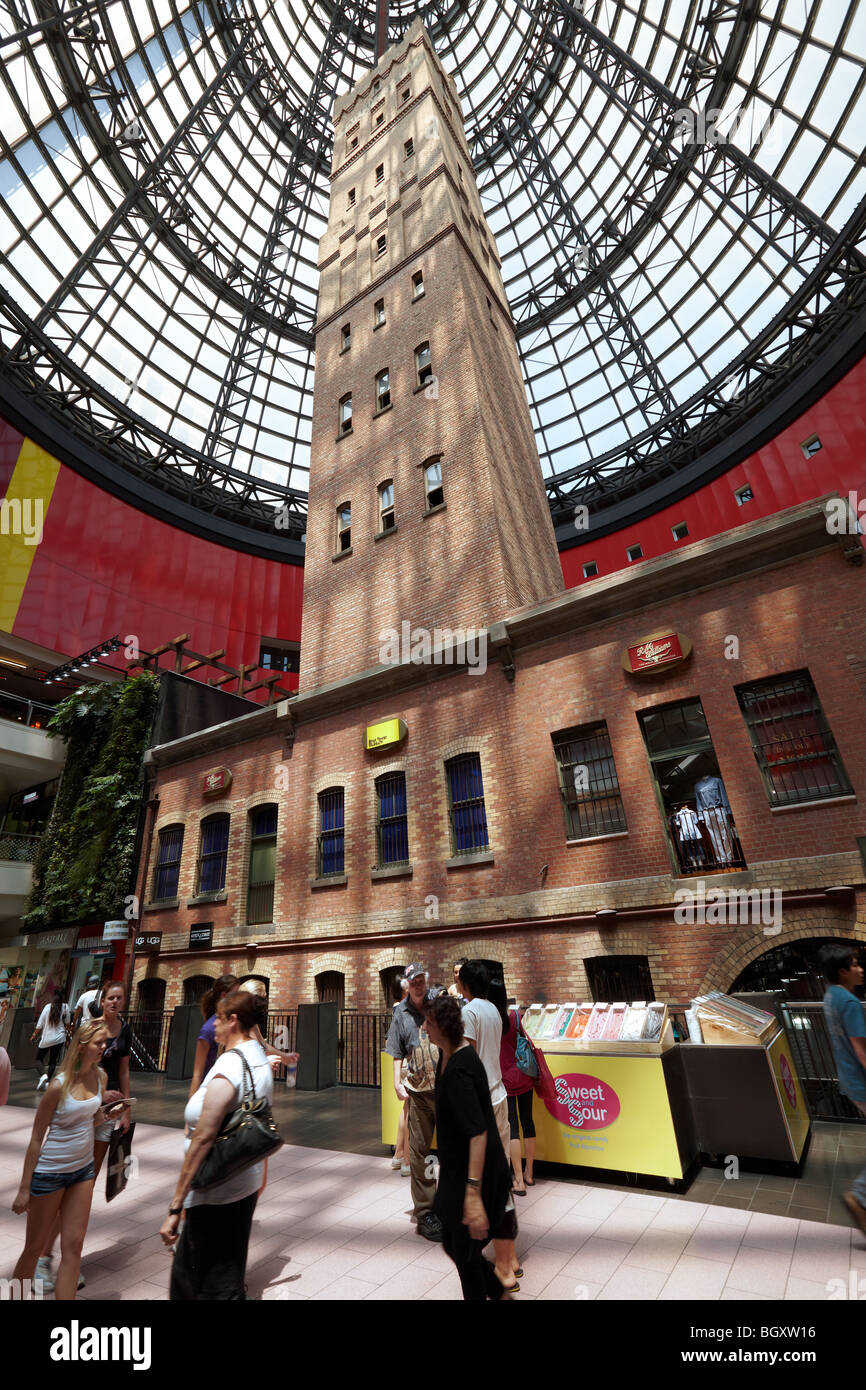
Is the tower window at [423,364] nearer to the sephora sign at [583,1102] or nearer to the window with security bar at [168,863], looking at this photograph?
the window with security bar at [168,863]

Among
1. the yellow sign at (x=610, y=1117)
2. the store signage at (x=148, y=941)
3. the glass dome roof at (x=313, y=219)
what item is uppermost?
the glass dome roof at (x=313, y=219)

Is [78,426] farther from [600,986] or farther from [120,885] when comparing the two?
[600,986]

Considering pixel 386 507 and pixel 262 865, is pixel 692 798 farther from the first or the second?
pixel 386 507

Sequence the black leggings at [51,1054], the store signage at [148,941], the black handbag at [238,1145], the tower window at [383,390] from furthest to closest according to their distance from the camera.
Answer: the tower window at [383,390] < the store signage at [148,941] < the black leggings at [51,1054] < the black handbag at [238,1145]

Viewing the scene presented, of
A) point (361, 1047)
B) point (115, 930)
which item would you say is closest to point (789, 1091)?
point (361, 1047)

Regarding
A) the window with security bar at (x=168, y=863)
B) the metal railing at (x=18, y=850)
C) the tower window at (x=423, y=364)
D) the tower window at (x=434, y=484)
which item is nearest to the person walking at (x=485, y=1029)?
the tower window at (x=434, y=484)

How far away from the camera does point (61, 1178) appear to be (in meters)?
4.07

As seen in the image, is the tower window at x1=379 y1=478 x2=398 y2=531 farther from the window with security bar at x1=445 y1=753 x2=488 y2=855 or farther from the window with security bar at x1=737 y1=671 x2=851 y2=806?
the window with security bar at x1=737 y1=671 x2=851 y2=806

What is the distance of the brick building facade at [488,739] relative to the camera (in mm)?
10086

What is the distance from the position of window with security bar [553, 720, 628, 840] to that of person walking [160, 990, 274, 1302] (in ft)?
29.5

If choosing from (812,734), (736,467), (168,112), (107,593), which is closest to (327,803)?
(812,734)

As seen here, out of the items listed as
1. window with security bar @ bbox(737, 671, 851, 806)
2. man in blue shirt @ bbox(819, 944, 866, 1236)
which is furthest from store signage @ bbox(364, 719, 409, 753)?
man in blue shirt @ bbox(819, 944, 866, 1236)

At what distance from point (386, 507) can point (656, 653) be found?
10211mm

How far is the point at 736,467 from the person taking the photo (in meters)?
30.4
